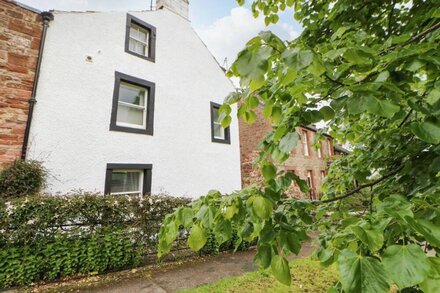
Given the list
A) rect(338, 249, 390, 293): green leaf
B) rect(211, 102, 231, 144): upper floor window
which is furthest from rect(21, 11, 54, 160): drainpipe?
rect(338, 249, 390, 293): green leaf

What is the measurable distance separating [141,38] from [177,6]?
3046 millimetres

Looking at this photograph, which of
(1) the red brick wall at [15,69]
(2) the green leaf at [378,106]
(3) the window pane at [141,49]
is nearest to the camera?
(2) the green leaf at [378,106]

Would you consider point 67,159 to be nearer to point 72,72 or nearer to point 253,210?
point 72,72

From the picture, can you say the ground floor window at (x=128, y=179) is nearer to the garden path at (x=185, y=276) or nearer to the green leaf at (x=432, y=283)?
the garden path at (x=185, y=276)

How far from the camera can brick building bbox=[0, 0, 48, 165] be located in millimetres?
5941

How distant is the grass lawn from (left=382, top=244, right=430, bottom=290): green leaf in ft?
13.8

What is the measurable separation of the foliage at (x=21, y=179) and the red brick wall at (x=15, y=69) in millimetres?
430

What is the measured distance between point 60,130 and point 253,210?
730 centimetres

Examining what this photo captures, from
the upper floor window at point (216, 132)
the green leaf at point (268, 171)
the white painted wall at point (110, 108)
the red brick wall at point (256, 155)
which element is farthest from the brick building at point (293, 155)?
the green leaf at point (268, 171)

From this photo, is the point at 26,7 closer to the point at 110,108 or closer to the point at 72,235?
the point at 110,108

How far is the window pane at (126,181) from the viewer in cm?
758

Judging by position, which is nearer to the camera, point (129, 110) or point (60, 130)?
point (60, 130)

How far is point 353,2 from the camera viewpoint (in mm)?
2807

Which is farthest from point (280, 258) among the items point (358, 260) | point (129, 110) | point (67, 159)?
point (129, 110)
